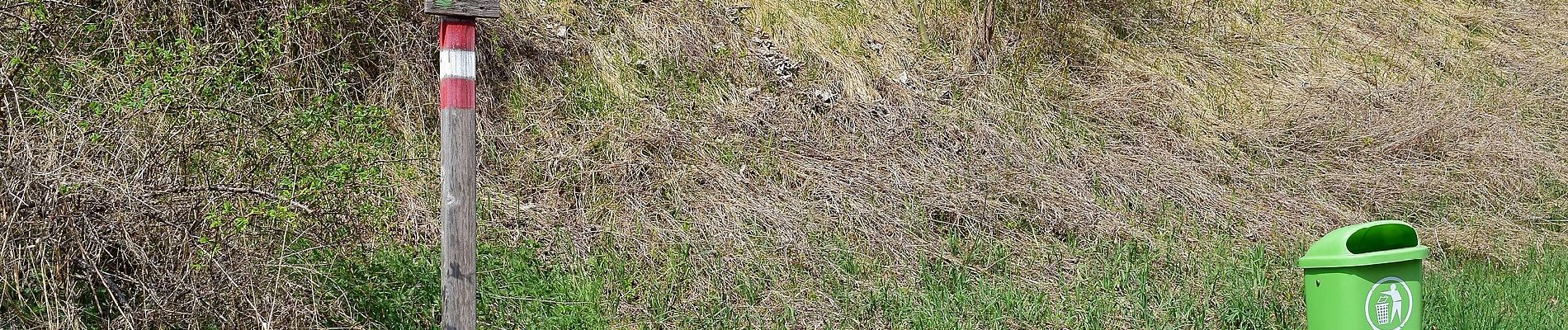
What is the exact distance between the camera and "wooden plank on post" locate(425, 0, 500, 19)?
302cm

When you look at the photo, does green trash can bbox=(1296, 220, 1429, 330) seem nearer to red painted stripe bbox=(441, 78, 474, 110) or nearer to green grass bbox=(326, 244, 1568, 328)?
green grass bbox=(326, 244, 1568, 328)

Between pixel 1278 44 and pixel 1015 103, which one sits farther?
pixel 1278 44

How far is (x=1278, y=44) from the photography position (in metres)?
8.56

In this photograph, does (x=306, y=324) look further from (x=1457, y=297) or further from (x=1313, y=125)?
(x=1313, y=125)

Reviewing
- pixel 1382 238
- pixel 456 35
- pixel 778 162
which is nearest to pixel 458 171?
pixel 456 35

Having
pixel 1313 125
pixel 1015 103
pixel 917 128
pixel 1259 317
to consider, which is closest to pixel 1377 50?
pixel 1313 125

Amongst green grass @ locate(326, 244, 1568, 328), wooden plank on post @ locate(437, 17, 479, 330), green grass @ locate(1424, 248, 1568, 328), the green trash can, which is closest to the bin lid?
the green trash can

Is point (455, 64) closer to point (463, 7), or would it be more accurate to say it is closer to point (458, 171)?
point (463, 7)

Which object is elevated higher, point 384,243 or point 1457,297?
point 1457,297

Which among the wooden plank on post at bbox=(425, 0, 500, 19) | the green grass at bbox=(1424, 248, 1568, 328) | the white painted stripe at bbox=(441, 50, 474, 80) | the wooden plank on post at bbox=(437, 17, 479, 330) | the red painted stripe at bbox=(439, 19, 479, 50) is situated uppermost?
the wooden plank on post at bbox=(425, 0, 500, 19)

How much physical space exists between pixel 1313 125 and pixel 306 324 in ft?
21.1

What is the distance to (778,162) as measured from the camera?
6086 millimetres

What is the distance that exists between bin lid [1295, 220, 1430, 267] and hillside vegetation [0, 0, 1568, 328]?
→ 0.91m

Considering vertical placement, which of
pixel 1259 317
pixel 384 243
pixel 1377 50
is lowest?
pixel 384 243
